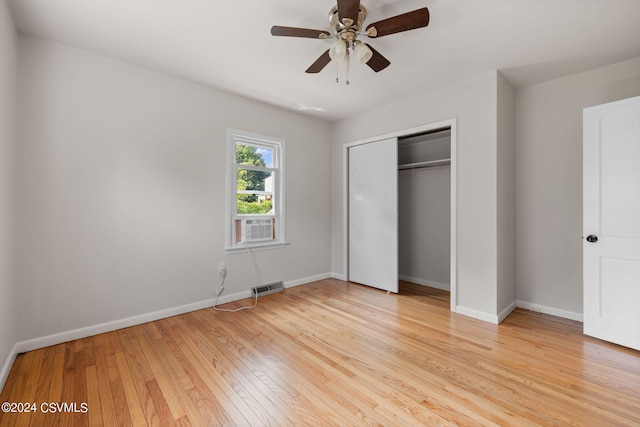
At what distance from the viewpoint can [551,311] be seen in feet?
9.68

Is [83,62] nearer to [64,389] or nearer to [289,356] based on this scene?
[64,389]

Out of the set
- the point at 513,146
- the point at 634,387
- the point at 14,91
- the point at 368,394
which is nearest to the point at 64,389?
the point at 368,394

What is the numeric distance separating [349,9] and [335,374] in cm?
233

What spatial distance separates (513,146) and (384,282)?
2252 millimetres

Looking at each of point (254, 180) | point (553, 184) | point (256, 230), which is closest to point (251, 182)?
point (254, 180)

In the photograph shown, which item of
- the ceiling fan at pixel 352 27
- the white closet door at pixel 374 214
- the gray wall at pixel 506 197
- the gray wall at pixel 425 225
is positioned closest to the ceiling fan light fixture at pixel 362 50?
the ceiling fan at pixel 352 27

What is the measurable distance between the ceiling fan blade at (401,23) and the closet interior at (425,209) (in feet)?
6.79

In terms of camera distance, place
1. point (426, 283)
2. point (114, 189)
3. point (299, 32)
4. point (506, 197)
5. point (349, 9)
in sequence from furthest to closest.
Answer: point (426, 283), point (506, 197), point (114, 189), point (299, 32), point (349, 9)

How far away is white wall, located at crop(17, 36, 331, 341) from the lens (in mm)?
2225

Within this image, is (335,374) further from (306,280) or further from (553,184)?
(553,184)

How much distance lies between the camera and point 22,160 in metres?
2.17

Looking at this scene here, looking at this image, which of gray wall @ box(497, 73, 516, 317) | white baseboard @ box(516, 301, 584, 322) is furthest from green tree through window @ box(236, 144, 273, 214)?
white baseboard @ box(516, 301, 584, 322)

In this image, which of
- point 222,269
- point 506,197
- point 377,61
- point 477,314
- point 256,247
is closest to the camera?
point 377,61

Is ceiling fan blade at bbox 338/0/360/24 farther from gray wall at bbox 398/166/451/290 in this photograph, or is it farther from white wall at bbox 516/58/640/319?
gray wall at bbox 398/166/451/290
